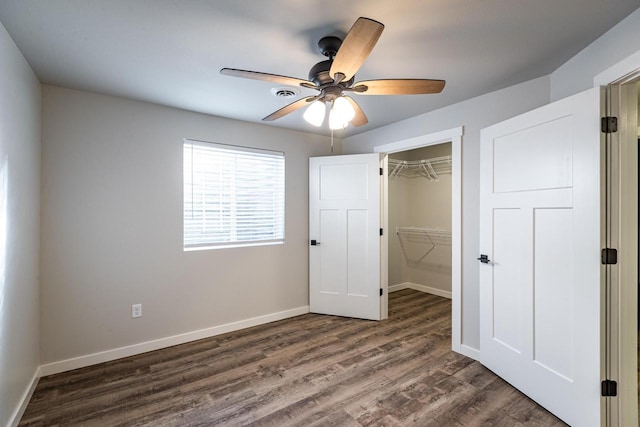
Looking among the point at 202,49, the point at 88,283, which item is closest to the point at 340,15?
the point at 202,49

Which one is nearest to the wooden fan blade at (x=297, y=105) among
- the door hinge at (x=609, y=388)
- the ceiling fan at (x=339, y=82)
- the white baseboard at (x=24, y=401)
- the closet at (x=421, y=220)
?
the ceiling fan at (x=339, y=82)

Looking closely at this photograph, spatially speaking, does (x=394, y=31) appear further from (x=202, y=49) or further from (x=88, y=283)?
(x=88, y=283)

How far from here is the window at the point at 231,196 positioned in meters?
3.10

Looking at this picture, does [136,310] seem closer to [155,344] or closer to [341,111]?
[155,344]

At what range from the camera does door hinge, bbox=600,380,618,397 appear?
1.66 meters

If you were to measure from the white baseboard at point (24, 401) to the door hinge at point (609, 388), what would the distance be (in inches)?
133

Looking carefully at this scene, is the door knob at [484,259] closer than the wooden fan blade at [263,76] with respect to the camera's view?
No

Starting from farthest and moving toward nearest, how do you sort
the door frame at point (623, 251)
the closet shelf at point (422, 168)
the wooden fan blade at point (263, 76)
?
the closet shelf at point (422, 168)
the door frame at point (623, 251)
the wooden fan blade at point (263, 76)

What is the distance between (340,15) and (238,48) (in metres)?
0.70

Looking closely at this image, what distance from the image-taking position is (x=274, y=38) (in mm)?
1743

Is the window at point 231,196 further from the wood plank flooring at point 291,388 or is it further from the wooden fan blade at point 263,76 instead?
the wooden fan blade at point 263,76

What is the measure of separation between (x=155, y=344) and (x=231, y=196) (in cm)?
163

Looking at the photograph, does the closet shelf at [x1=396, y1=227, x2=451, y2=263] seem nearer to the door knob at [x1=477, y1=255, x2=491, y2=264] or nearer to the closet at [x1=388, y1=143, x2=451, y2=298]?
the closet at [x1=388, y1=143, x2=451, y2=298]

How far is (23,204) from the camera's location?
2006 millimetres
